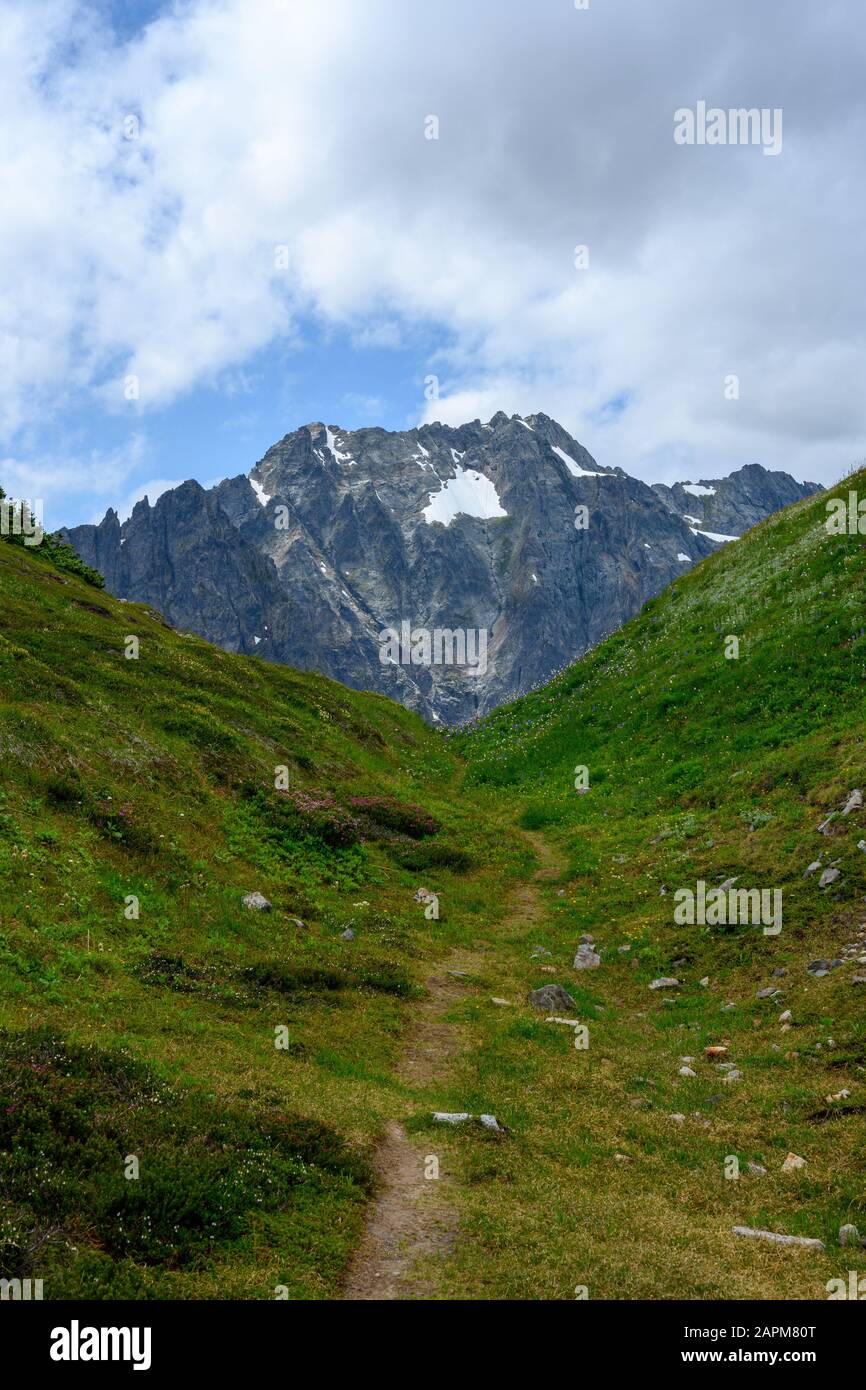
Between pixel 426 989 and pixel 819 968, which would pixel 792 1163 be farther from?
pixel 426 989

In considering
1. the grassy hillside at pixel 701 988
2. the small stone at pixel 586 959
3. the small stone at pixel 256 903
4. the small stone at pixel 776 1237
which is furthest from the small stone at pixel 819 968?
the small stone at pixel 256 903

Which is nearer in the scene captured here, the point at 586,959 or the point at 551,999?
the point at 551,999

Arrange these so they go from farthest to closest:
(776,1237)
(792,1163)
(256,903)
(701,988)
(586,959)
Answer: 1. (256,903)
2. (586,959)
3. (701,988)
4. (792,1163)
5. (776,1237)

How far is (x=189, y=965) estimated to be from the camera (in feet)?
53.5

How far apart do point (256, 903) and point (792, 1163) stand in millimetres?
13881

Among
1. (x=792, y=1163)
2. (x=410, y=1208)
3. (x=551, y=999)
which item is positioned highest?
(x=551, y=999)

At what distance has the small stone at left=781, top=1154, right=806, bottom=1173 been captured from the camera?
1104 centimetres

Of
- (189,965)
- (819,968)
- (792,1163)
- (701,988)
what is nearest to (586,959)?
(701,988)

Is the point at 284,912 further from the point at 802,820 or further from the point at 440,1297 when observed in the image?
the point at 802,820

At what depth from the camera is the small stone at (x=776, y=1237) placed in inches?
366

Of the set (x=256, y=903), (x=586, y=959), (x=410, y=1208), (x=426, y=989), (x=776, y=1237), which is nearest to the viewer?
(x=776, y=1237)

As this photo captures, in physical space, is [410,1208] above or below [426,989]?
below
